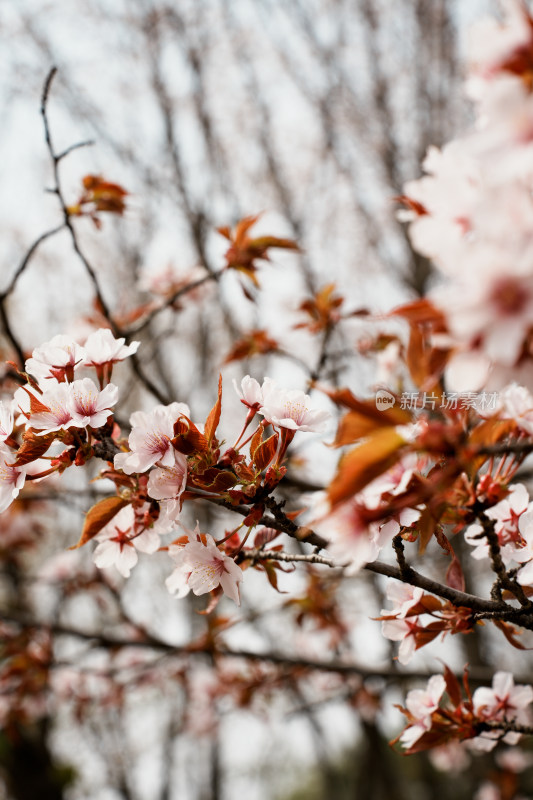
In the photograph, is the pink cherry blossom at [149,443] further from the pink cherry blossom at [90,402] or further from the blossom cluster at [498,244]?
the blossom cluster at [498,244]

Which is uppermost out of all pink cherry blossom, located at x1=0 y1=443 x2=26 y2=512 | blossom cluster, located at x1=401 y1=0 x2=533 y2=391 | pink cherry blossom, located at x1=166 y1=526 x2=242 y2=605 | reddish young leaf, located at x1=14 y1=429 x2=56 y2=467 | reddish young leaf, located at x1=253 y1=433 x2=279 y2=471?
blossom cluster, located at x1=401 y1=0 x2=533 y2=391

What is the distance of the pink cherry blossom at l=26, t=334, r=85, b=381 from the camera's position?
0.92m

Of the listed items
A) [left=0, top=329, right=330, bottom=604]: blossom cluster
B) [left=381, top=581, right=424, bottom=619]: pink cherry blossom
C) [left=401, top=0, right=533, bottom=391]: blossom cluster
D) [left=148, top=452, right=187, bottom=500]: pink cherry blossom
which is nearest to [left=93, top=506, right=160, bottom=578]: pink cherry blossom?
[left=0, top=329, right=330, bottom=604]: blossom cluster

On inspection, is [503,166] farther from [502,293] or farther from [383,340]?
[383,340]

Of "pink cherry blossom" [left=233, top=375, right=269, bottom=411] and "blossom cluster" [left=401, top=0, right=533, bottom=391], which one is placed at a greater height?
"blossom cluster" [left=401, top=0, right=533, bottom=391]

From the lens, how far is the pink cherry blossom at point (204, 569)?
903 millimetres

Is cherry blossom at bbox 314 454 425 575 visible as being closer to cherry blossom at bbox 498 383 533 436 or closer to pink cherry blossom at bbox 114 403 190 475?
cherry blossom at bbox 498 383 533 436

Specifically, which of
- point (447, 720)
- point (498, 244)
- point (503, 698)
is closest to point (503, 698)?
point (503, 698)

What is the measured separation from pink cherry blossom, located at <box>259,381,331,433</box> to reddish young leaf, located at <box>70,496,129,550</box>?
26 centimetres

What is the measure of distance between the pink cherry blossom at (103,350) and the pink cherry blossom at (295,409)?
229 millimetres

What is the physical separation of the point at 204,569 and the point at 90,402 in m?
0.30

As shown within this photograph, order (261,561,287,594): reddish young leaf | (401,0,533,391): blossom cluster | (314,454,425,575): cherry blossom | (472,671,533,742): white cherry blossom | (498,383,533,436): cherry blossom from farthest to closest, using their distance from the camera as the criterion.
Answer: (472,671,533,742): white cherry blossom, (261,561,287,594): reddish young leaf, (498,383,533,436): cherry blossom, (314,454,425,575): cherry blossom, (401,0,533,391): blossom cluster

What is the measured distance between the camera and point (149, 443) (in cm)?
85

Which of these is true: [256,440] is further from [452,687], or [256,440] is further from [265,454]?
[452,687]
